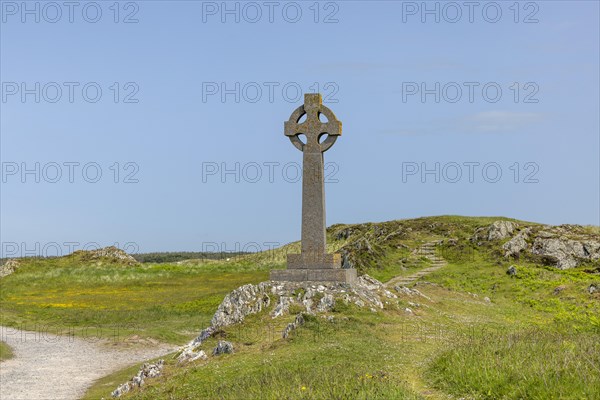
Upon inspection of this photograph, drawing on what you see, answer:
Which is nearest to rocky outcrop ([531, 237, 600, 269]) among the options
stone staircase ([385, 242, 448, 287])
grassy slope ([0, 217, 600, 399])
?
grassy slope ([0, 217, 600, 399])

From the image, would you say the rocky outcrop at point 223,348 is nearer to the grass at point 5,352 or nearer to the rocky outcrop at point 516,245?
the grass at point 5,352

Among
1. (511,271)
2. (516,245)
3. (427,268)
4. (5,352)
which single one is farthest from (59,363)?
(516,245)

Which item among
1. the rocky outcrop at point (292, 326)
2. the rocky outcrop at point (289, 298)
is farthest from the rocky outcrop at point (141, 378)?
the rocky outcrop at point (292, 326)

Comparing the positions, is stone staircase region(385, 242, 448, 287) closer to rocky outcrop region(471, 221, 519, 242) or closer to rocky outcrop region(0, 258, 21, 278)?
rocky outcrop region(471, 221, 519, 242)

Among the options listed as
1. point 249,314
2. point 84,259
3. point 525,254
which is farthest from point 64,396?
point 84,259

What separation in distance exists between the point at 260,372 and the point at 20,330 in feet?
112

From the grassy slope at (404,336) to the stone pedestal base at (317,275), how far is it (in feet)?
8.53

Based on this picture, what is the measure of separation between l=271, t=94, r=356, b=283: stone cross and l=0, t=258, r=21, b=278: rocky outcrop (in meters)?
63.9

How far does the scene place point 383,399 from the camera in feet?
37.5

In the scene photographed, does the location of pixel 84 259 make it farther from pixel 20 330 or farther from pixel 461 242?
pixel 461 242

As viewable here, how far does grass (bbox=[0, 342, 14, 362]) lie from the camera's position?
33.6m

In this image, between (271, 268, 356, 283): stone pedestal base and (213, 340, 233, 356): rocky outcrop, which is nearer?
(213, 340, 233, 356): rocky outcrop

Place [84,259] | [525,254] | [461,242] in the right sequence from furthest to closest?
[84,259]
[461,242]
[525,254]

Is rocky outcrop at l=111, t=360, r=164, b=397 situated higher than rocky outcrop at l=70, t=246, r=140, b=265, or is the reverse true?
rocky outcrop at l=111, t=360, r=164, b=397
